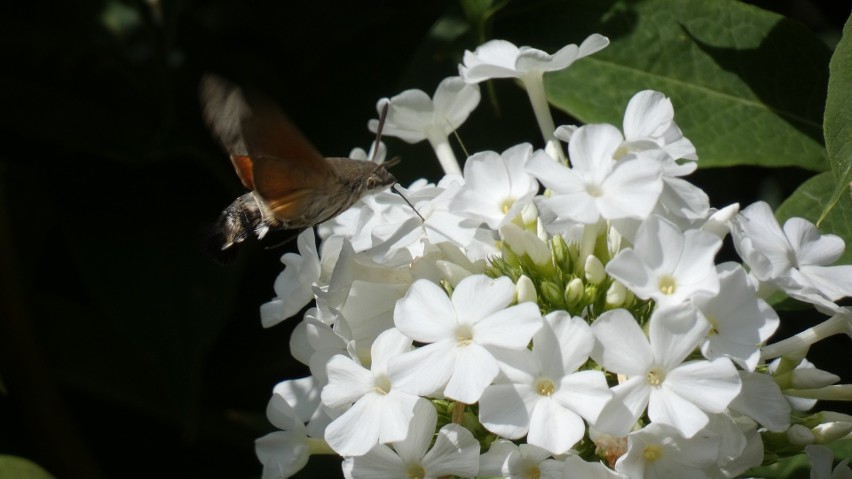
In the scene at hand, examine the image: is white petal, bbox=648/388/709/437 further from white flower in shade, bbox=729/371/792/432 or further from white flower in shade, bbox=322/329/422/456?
white flower in shade, bbox=322/329/422/456

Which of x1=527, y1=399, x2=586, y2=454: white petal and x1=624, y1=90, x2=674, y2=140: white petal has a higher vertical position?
x1=624, y1=90, x2=674, y2=140: white petal

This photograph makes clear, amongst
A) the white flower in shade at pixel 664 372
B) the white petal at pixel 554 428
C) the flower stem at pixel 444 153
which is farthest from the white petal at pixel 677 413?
the flower stem at pixel 444 153

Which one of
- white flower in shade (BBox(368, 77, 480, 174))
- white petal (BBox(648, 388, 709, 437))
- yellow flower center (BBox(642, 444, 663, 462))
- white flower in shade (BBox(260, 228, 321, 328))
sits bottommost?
yellow flower center (BBox(642, 444, 663, 462))

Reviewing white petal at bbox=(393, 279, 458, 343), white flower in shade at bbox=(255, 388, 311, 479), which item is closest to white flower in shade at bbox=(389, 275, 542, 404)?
white petal at bbox=(393, 279, 458, 343)

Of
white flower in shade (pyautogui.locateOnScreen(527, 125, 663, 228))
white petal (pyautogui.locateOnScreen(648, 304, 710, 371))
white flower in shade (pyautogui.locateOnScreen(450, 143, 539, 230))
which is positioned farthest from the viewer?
white flower in shade (pyautogui.locateOnScreen(450, 143, 539, 230))

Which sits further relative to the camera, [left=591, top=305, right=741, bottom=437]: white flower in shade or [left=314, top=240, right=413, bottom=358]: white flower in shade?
[left=314, top=240, right=413, bottom=358]: white flower in shade

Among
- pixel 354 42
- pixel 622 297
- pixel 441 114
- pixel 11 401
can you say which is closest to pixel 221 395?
pixel 11 401

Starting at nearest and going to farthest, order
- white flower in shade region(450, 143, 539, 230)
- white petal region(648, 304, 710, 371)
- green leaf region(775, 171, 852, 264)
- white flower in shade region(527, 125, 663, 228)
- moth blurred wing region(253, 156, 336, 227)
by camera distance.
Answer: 1. white petal region(648, 304, 710, 371)
2. white flower in shade region(527, 125, 663, 228)
3. white flower in shade region(450, 143, 539, 230)
4. moth blurred wing region(253, 156, 336, 227)
5. green leaf region(775, 171, 852, 264)
